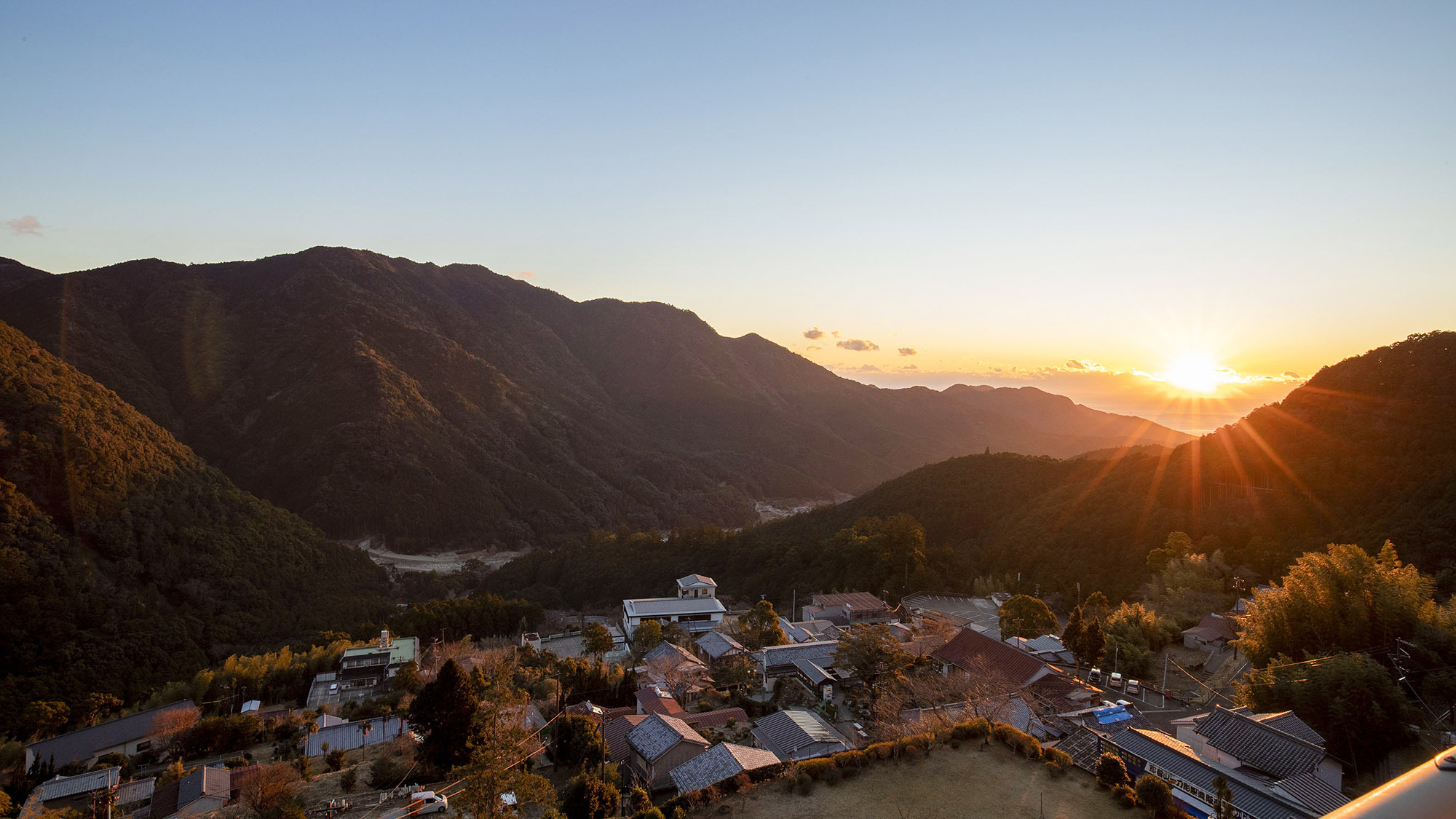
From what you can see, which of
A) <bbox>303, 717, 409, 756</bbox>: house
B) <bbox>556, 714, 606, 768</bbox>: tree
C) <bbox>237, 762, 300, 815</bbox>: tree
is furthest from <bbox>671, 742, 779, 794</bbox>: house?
<bbox>303, 717, 409, 756</bbox>: house

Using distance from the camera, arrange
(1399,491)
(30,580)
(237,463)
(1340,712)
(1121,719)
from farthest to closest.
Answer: (237,463) → (30,580) → (1399,491) → (1121,719) → (1340,712)

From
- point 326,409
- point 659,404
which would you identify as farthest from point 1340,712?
point 659,404

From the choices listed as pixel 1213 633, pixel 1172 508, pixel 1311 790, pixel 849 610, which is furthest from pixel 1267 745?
pixel 1172 508

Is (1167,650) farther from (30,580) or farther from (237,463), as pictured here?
(237,463)

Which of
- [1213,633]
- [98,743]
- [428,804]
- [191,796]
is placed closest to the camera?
[428,804]

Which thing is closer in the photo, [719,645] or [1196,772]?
[1196,772]

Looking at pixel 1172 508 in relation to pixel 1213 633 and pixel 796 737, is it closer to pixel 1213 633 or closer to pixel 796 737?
pixel 1213 633

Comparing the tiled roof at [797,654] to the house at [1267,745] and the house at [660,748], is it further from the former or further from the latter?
the house at [1267,745]

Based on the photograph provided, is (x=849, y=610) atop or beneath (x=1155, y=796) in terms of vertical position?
beneath
